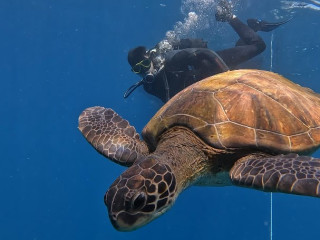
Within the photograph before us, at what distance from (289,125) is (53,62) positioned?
2750cm

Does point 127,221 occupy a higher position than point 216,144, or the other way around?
point 127,221

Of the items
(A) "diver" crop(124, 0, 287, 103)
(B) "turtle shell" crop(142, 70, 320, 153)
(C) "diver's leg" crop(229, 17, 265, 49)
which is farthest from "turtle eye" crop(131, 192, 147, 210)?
(C) "diver's leg" crop(229, 17, 265, 49)

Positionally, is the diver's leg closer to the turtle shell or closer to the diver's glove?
the diver's glove

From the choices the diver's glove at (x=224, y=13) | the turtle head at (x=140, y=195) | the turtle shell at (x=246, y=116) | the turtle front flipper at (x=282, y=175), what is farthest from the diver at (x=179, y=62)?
the turtle head at (x=140, y=195)

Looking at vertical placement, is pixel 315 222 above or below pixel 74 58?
below

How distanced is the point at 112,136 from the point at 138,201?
5.22 feet

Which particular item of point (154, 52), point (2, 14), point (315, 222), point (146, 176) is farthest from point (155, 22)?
point (146, 176)

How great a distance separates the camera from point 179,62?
6.15 metres

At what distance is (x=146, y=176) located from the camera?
7.07 feet

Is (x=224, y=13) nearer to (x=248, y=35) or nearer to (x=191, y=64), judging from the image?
(x=248, y=35)

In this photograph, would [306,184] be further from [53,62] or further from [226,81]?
[53,62]

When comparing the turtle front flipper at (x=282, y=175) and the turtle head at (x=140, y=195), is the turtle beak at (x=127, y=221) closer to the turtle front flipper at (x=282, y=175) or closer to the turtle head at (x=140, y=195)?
the turtle head at (x=140, y=195)

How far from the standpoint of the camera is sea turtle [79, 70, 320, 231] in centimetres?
211

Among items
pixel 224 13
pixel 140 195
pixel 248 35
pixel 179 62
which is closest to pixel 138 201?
pixel 140 195
